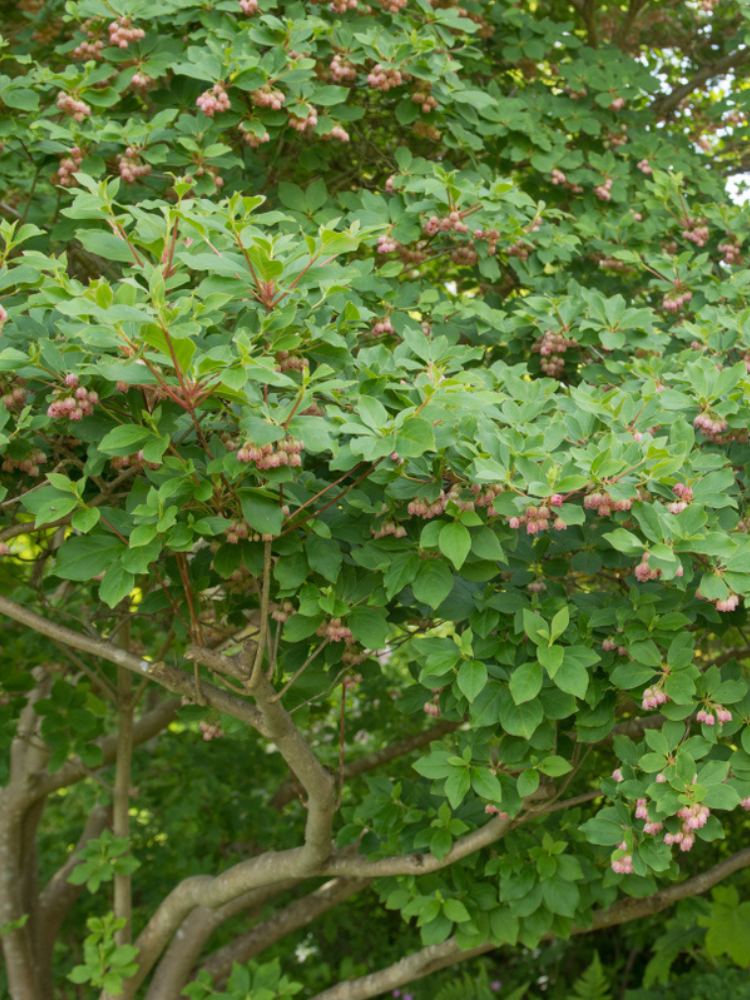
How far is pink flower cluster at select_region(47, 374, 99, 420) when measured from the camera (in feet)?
8.14

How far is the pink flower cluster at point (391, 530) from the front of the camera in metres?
2.61

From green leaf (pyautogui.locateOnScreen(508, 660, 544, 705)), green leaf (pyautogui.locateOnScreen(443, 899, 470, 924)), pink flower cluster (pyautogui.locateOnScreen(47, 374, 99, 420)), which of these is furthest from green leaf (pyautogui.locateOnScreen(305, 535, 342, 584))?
green leaf (pyautogui.locateOnScreen(443, 899, 470, 924))

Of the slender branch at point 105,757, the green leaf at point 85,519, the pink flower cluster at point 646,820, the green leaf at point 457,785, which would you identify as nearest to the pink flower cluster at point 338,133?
the green leaf at point 85,519

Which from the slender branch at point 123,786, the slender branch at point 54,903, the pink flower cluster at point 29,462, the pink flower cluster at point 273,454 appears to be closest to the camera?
the pink flower cluster at point 273,454

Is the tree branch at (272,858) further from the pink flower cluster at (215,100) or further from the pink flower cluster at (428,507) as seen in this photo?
the pink flower cluster at (215,100)

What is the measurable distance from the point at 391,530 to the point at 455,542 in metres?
0.27

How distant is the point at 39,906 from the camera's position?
570 centimetres

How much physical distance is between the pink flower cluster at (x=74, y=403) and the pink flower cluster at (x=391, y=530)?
2.26ft

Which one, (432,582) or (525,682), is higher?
(432,582)

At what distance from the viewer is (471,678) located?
2604 millimetres

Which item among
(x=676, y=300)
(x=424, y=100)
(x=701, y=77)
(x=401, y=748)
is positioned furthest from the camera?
(x=701, y=77)

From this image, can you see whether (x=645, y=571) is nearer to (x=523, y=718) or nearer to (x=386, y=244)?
(x=523, y=718)

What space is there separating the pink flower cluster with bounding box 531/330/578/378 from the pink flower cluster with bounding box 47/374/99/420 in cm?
152

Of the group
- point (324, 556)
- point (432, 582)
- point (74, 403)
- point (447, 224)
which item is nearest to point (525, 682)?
point (432, 582)
